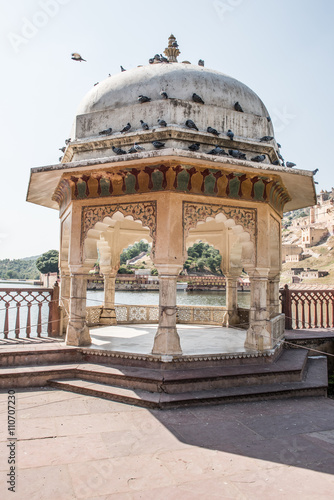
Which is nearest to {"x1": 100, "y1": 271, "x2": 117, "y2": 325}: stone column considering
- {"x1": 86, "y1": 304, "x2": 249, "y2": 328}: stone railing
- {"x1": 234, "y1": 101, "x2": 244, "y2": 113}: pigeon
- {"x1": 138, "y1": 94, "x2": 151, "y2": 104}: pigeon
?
{"x1": 86, "y1": 304, "x2": 249, "y2": 328}: stone railing

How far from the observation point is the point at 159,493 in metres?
3.04

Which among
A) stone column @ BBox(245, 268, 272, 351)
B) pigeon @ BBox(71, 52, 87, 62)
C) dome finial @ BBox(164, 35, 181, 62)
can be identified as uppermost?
dome finial @ BBox(164, 35, 181, 62)

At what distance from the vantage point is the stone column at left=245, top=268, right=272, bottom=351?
6699mm


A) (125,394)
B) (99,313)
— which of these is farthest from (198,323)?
(125,394)

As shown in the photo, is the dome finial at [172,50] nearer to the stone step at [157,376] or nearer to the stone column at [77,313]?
the stone column at [77,313]

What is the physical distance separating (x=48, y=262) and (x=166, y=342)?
71039 millimetres

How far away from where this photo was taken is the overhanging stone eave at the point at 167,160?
5.76 meters

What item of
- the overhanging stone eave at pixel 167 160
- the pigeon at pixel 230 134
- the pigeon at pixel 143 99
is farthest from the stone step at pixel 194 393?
the pigeon at pixel 143 99

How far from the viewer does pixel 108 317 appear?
10.2 meters

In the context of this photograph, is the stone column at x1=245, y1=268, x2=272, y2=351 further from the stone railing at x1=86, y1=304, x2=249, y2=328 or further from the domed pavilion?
the stone railing at x1=86, y1=304, x2=249, y2=328

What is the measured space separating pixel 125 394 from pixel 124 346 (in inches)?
67.2

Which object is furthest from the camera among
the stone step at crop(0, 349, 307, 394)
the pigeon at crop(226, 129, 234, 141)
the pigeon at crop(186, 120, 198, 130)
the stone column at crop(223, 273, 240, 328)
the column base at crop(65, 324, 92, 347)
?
the stone column at crop(223, 273, 240, 328)

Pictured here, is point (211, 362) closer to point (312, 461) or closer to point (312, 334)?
point (312, 461)

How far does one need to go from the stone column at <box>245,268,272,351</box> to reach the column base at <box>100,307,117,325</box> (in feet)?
14.3
